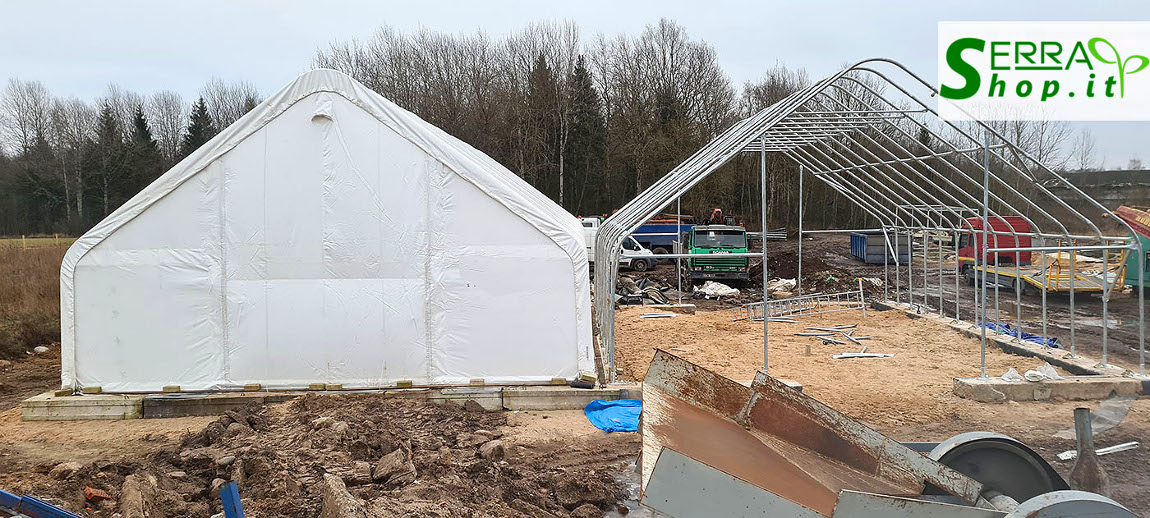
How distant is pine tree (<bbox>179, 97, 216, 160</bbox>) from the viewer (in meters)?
43.6

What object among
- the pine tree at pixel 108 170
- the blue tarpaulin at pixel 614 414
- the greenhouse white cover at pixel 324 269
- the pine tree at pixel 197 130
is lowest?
the blue tarpaulin at pixel 614 414

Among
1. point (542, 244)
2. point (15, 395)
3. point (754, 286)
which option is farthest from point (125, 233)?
point (754, 286)

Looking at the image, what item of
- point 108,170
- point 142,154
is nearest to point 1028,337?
point 108,170

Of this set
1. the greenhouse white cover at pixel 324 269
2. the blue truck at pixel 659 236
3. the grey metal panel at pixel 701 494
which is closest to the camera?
the grey metal panel at pixel 701 494

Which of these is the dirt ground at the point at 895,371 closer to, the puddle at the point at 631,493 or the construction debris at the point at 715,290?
the puddle at the point at 631,493

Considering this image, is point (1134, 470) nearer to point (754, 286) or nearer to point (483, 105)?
point (754, 286)

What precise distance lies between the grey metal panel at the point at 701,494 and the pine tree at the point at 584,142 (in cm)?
3709

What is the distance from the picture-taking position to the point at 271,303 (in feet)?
27.9

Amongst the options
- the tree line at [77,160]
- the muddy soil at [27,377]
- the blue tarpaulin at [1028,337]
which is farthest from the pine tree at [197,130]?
the blue tarpaulin at [1028,337]

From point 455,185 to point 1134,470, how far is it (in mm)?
7574

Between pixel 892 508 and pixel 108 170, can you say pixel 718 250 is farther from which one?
pixel 108 170

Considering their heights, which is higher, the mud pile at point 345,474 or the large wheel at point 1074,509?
the large wheel at point 1074,509

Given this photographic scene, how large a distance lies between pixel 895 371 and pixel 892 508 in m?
8.16

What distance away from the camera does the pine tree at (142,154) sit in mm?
39750
